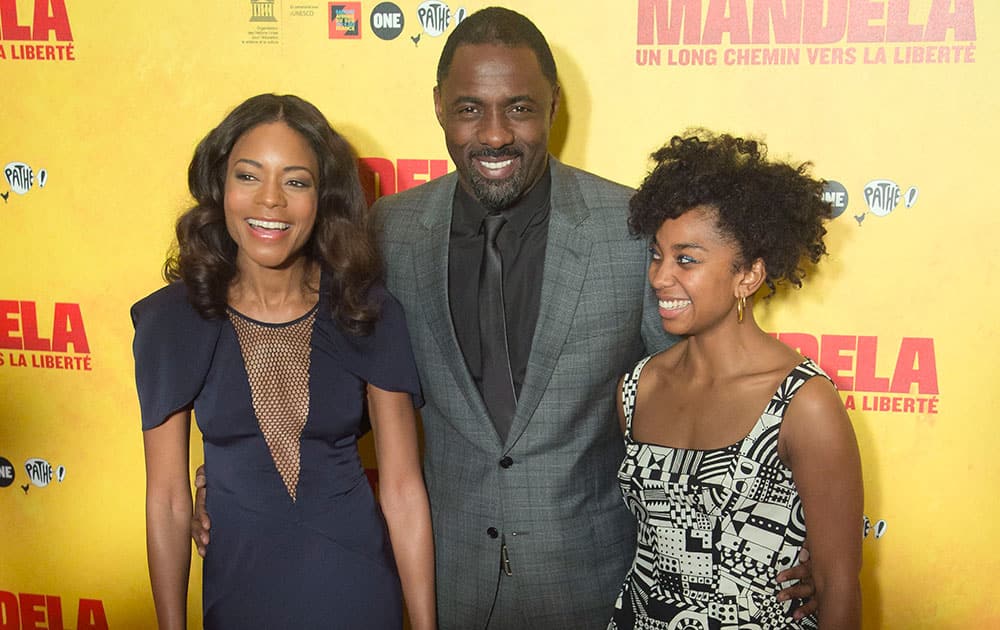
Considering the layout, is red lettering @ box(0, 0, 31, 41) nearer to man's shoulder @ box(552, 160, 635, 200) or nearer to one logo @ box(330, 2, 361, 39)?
one logo @ box(330, 2, 361, 39)

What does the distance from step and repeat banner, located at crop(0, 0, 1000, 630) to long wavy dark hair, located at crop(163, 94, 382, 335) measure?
598 mm

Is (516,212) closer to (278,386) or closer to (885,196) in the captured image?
(278,386)

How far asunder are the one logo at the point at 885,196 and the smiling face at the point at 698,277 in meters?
0.71

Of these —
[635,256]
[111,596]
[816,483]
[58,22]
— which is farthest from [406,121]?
[111,596]

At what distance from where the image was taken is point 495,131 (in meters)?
1.77

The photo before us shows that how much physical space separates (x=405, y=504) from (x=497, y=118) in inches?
30.1

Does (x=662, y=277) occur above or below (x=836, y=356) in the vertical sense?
above

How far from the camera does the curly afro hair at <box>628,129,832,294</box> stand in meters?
1.61

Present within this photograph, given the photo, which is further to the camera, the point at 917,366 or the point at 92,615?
the point at 92,615

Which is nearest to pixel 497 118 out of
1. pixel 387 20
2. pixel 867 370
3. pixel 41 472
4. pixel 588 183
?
pixel 588 183

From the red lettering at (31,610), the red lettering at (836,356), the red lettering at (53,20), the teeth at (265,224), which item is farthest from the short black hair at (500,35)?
the red lettering at (31,610)

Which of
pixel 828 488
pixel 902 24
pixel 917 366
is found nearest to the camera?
pixel 828 488

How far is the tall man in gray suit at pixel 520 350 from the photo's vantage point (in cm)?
176

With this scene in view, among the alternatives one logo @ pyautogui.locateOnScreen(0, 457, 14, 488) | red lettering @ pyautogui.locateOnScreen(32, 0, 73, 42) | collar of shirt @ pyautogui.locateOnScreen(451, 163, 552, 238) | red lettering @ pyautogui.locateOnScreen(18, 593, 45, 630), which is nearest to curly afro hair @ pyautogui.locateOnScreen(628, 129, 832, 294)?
collar of shirt @ pyautogui.locateOnScreen(451, 163, 552, 238)
